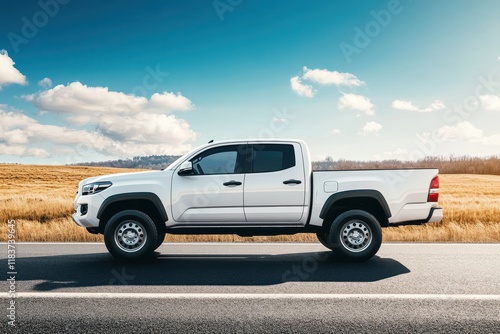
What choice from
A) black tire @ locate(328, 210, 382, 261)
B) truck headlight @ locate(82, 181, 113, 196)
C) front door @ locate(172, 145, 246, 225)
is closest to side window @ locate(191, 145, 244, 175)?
front door @ locate(172, 145, 246, 225)

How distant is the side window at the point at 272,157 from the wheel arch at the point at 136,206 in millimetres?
1705

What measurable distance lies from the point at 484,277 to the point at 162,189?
5.00 m

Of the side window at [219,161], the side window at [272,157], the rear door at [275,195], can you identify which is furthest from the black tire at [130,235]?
the side window at [272,157]

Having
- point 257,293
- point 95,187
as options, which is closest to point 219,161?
point 95,187

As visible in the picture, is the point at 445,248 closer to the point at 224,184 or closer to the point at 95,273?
the point at 224,184

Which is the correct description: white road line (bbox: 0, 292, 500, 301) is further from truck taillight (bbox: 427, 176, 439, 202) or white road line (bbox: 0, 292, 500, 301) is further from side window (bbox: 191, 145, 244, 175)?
side window (bbox: 191, 145, 244, 175)

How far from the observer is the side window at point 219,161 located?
25.7 feet

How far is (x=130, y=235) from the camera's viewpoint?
25.0 ft

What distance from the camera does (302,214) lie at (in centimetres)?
764

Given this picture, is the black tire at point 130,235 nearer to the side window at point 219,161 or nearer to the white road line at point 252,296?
the side window at point 219,161

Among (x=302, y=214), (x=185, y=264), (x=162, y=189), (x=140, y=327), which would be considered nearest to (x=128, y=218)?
(x=162, y=189)

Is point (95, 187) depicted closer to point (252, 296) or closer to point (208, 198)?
point (208, 198)

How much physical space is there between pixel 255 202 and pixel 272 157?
871 mm

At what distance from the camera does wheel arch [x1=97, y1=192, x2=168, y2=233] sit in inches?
300
